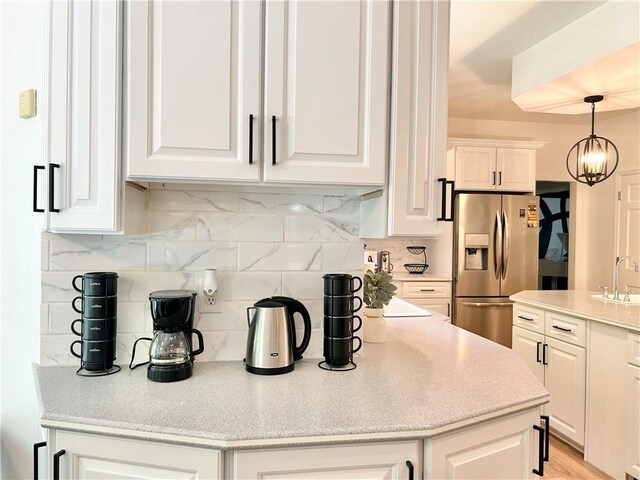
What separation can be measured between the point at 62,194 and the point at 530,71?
3.25 m

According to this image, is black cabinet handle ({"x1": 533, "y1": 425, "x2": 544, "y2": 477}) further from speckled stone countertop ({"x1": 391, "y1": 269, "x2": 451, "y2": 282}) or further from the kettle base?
speckled stone countertop ({"x1": 391, "y1": 269, "x2": 451, "y2": 282})

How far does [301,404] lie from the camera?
1288 millimetres

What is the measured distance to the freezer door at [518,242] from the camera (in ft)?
15.1

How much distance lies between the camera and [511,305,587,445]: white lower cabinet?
2922 millimetres

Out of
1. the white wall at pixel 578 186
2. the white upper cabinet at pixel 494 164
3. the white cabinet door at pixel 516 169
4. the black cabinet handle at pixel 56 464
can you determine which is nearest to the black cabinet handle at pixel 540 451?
the black cabinet handle at pixel 56 464

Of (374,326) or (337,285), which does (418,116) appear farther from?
(374,326)

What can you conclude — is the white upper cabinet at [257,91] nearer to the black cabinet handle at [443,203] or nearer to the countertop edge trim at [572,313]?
the black cabinet handle at [443,203]

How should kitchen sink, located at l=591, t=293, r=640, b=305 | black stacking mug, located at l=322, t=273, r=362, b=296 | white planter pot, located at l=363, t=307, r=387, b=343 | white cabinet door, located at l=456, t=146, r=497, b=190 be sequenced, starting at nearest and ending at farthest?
black stacking mug, located at l=322, t=273, r=362, b=296, white planter pot, located at l=363, t=307, r=387, b=343, kitchen sink, located at l=591, t=293, r=640, b=305, white cabinet door, located at l=456, t=146, r=497, b=190

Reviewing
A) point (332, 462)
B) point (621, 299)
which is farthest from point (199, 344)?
point (621, 299)

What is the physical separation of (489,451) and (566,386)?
210cm

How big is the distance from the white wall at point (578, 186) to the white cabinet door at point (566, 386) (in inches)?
100

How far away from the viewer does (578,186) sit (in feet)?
17.6

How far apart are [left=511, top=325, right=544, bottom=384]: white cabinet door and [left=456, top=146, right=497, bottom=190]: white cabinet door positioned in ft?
5.68

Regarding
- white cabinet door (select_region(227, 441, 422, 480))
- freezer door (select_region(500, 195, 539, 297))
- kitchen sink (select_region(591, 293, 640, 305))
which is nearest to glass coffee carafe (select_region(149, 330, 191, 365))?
white cabinet door (select_region(227, 441, 422, 480))
